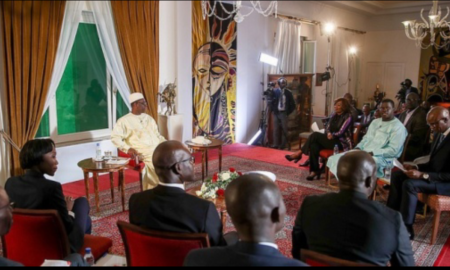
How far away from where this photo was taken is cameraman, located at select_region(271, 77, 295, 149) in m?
8.45

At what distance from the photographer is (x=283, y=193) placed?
5.27 m

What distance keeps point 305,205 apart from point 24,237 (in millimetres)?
1662

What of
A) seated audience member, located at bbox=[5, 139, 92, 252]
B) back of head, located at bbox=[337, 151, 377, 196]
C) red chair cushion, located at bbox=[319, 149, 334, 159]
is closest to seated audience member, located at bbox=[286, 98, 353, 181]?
red chair cushion, located at bbox=[319, 149, 334, 159]

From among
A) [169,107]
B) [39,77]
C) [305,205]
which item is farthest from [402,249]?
[169,107]

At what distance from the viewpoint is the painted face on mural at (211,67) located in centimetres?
781

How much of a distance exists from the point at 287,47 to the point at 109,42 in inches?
193

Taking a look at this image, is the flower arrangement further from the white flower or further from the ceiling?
the ceiling

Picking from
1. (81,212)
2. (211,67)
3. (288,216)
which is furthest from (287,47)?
(81,212)

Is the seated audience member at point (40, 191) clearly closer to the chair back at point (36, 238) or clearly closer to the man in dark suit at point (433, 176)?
the chair back at point (36, 238)

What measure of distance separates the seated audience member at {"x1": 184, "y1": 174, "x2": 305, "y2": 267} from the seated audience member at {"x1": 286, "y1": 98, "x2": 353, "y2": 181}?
14.7 ft

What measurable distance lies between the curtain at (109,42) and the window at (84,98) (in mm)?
150

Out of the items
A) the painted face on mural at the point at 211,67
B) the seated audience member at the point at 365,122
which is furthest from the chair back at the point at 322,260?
the painted face on mural at the point at 211,67

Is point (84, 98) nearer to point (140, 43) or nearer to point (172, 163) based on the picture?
point (140, 43)

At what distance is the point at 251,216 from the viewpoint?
143cm
